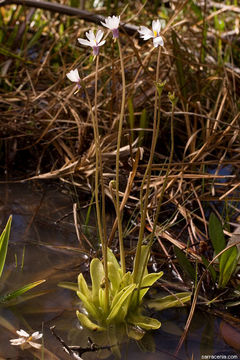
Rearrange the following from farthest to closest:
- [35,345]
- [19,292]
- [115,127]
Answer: [115,127] < [19,292] < [35,345]

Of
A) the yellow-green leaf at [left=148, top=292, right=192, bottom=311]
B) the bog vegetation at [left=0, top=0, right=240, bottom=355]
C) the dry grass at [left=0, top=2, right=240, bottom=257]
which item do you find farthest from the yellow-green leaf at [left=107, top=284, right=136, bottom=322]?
the dry grass at [left=0, top=2, right=240, bottom=257]

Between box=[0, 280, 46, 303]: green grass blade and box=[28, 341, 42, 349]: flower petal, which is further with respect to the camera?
box=[0, 280, 46, 303]: green grass blade

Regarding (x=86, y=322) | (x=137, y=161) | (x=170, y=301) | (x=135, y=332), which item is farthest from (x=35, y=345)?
(x=137, y=161)

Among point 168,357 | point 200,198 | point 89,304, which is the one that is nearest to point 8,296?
point 89,304

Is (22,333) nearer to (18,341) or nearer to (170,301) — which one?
(18,341)

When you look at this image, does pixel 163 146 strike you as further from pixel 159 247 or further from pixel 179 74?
pixel 159 247

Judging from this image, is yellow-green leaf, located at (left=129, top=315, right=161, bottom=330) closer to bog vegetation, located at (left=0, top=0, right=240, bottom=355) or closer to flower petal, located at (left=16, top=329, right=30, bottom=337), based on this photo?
bog vegetation, located at (left=0, top=0, right=240, bottom=355)
